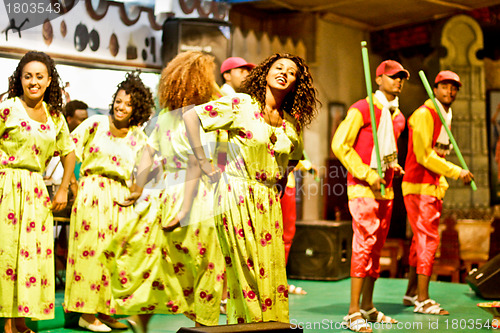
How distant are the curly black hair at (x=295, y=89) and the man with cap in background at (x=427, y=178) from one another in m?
2.01

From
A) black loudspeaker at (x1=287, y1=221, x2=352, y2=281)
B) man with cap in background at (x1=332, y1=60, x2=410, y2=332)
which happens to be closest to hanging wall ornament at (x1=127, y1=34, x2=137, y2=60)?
black loudspeaker at (x1=287, y1=221, x2=352, y2=281)

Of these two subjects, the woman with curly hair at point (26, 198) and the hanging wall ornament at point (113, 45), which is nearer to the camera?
the woman with curly hair at point (26, 198)

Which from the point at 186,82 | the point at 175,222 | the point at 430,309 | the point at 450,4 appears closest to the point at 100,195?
the point at 175,222

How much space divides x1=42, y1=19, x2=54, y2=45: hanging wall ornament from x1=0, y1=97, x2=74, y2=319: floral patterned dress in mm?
2919

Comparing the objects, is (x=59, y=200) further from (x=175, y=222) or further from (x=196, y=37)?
(x=196, y=37)

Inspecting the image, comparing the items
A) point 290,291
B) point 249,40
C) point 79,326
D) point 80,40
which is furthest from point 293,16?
point 79,326

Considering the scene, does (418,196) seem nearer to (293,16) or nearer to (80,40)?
(80,40)

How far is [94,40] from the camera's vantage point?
747cm

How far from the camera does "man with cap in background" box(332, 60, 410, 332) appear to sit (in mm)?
4711

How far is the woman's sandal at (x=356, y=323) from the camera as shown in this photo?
14.9 feet

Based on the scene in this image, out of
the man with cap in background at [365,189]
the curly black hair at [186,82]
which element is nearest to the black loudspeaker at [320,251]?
the man with cap in background at [365,189]

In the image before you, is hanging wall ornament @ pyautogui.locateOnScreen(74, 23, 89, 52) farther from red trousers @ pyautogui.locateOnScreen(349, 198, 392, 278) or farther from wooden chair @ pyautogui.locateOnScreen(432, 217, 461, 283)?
wooden chair @ pyautogui.locateOnScreen(432, 217, 461, 283)

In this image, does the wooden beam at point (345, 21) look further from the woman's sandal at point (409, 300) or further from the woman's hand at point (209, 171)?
the woman's hand at point (209, 171)

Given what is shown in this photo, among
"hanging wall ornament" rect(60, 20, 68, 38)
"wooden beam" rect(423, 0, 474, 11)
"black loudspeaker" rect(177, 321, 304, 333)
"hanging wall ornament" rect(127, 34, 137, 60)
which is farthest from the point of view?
"wooden beam" rect(423, 0, 474, 11)
